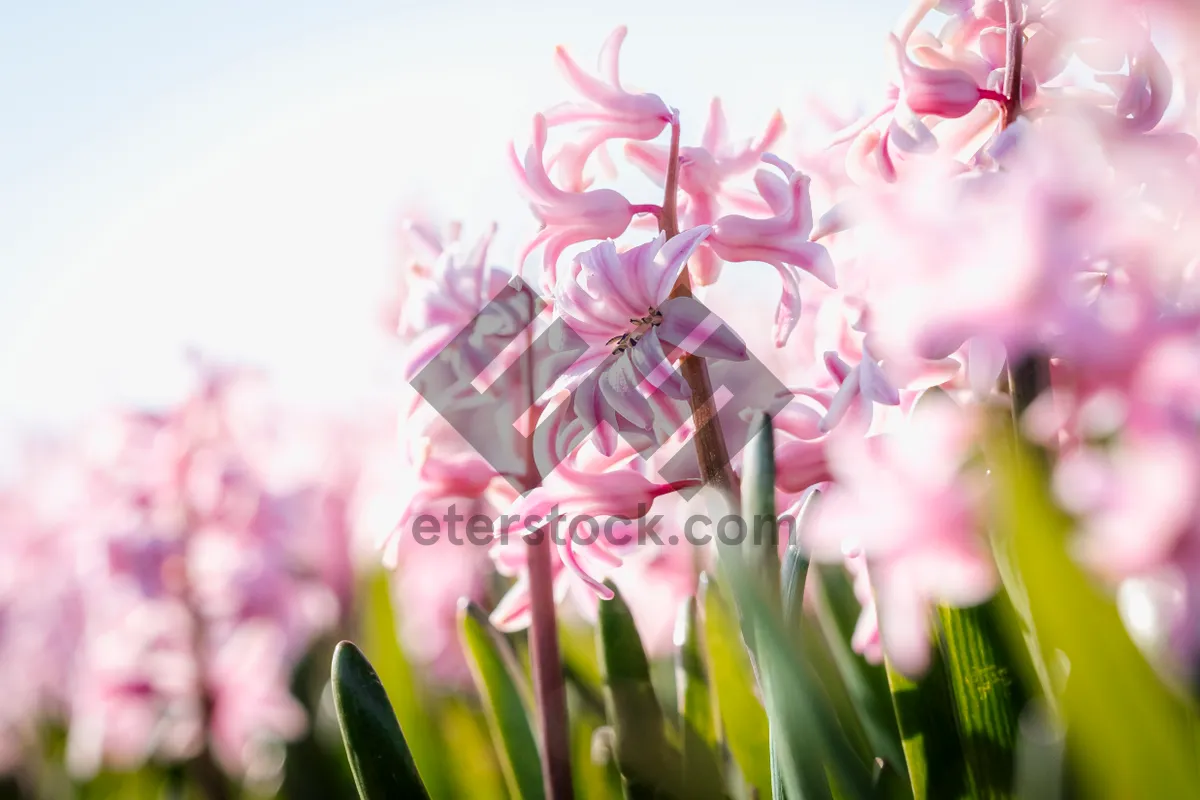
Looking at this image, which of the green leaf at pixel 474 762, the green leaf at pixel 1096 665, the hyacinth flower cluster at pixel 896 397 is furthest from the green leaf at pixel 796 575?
the green leaf at pixel 474 762

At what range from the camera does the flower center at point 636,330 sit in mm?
1049

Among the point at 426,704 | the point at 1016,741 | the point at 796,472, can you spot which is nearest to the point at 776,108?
the point at 796,472

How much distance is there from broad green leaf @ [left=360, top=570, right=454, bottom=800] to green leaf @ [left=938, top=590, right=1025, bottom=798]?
1052 mm

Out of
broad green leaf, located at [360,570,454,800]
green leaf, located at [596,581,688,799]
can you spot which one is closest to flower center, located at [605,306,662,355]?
green leaf, located at [596,581,688,799]

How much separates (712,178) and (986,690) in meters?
0.68

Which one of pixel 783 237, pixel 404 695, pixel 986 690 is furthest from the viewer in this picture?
pixel 404 695

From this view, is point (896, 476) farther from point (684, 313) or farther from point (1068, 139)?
point (684, 313)

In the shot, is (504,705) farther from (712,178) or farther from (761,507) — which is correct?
(712,178)

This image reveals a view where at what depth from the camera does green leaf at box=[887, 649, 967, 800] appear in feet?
3.44

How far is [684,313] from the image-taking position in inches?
40.7

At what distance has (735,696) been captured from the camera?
1.36 m

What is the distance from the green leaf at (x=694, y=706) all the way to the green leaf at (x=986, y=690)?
0.43 metres

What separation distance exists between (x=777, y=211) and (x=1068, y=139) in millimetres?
429

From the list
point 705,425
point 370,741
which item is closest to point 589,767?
point 370,741
